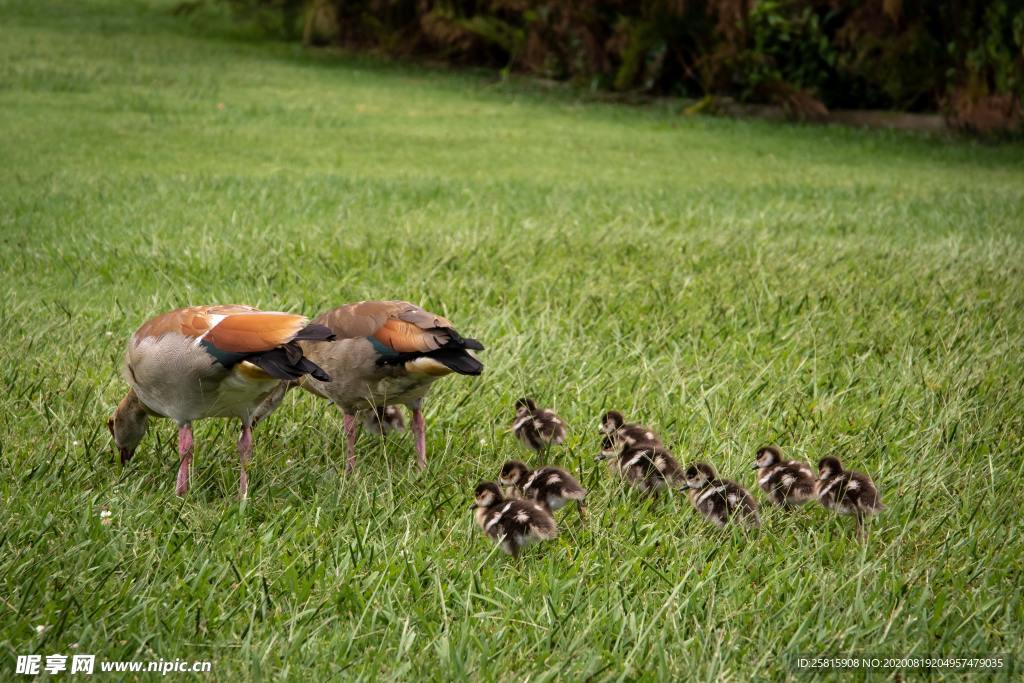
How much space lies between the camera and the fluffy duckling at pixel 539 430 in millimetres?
4879

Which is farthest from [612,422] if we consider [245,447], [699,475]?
[245,447]

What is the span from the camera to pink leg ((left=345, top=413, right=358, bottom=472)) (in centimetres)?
466

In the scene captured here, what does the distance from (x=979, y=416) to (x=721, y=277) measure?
2768mm

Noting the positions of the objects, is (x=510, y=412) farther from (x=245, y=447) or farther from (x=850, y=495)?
(x=850, y=495)

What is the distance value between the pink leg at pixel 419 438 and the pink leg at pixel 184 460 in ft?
2.94

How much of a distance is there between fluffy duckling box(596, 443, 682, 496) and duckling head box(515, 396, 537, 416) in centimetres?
61

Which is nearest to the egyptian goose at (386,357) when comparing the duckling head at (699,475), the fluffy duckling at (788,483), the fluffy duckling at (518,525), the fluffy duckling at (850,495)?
the fluffy duckling at (518,525)

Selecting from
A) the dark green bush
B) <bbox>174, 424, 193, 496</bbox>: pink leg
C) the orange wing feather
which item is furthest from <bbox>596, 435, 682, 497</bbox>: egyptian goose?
the dark green bush

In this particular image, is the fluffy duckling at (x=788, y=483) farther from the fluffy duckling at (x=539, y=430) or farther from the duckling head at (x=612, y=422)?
the fluffy duckling at (x=539, y=430)

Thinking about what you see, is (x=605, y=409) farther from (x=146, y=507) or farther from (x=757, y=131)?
(x=757, y=131)

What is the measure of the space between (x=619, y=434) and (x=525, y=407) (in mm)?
498

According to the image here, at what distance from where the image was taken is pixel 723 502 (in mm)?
4203

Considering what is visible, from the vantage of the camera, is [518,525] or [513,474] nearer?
[518,525]

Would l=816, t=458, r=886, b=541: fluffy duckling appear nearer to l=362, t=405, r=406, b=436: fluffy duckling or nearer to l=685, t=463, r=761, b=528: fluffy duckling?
l=685, t=463, r=761, b=528: fluffy duckling
